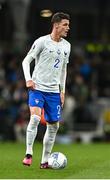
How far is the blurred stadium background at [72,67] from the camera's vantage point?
83.6ft

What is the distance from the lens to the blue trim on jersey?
13680 millimetres

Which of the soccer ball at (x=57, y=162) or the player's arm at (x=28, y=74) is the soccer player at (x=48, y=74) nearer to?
the player's arm at (x=28, y=74)

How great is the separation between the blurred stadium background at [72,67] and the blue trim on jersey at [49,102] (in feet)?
29.8

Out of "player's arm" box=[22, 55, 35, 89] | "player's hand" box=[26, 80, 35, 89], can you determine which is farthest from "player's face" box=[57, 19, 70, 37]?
"player's hand" box=[26, 80, 35, 89]

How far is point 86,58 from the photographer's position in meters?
28.5

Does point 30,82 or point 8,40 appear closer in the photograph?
point 30,82

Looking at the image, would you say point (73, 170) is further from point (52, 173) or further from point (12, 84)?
point (12, 84)

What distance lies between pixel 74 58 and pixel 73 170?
590 inches

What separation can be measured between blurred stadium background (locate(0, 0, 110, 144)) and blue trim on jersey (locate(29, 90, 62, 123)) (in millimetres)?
9085

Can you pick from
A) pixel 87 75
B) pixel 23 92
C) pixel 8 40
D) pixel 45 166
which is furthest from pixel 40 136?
pixel 45 166

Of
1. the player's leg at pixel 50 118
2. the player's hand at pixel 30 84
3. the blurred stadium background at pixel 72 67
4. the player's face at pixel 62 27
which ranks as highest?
the player's face at pixel 62 27

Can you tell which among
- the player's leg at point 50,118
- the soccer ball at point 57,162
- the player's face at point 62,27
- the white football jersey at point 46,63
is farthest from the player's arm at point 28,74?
the soccer ball at point 57,162

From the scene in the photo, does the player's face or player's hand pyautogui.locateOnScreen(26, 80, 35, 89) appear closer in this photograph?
player's hand pyautogui.locateOnScreen(26, 80, 35, 89)

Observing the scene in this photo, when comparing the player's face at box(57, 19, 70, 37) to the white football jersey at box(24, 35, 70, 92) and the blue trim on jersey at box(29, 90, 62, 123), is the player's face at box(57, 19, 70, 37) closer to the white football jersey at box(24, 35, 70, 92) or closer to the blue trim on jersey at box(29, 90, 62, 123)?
the white football jersey at box(24, 35, 70, 92)
